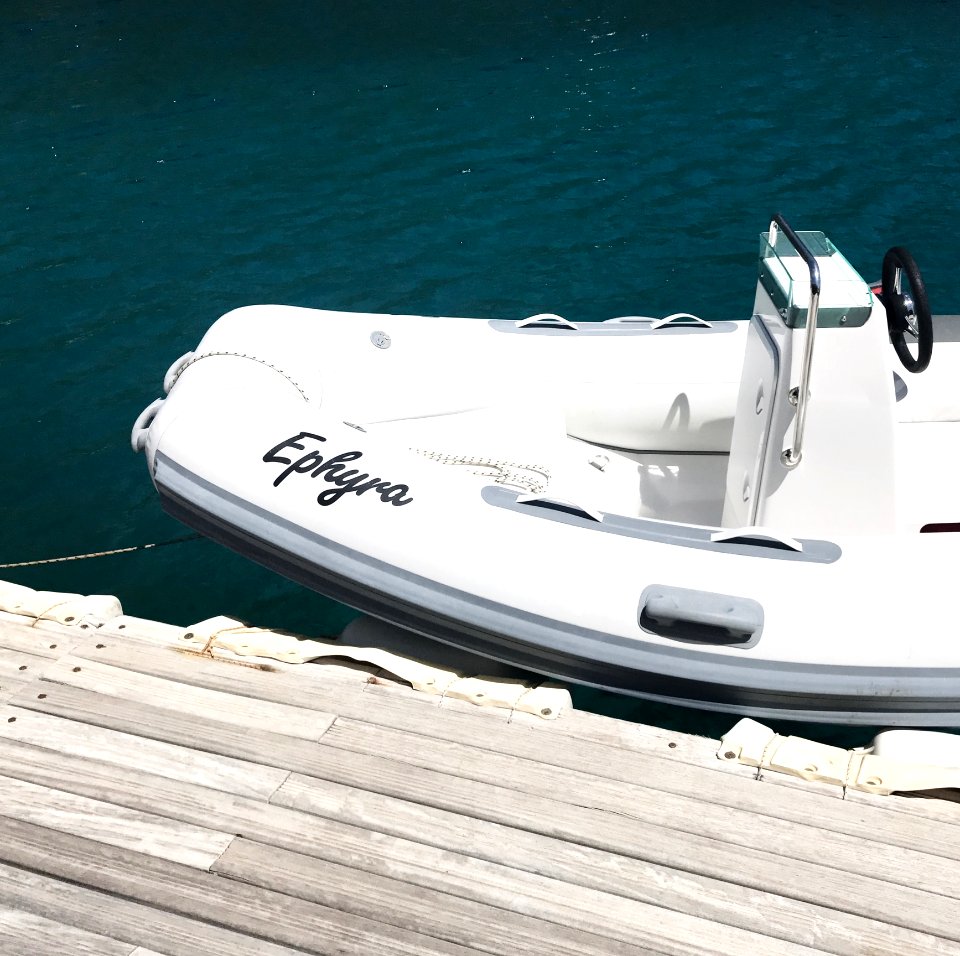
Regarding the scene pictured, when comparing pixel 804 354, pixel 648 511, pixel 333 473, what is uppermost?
pixel 804 354

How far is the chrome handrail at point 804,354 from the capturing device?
97.6 inches

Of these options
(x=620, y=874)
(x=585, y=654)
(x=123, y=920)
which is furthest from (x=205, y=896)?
(x=585, y=654)

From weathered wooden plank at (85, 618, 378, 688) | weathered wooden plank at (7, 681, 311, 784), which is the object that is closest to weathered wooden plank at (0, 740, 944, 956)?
weathered wooden plank at (7, 681, 311, 784)

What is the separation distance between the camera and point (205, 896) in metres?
1.98

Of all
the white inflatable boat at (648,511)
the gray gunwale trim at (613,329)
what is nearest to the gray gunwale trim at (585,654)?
the white inflatable boat at (648,511)

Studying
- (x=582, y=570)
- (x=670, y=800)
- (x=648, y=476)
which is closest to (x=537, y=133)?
(x=648, y=476)

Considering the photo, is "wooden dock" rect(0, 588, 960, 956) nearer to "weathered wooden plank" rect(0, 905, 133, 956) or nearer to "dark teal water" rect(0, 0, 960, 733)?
"weathered wooden plank" rect(0, 905, 133, 956)

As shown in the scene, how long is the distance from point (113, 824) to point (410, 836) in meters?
0.59

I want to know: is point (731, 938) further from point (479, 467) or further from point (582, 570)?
point (479, 467)

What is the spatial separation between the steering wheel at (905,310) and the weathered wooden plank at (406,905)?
1578mm

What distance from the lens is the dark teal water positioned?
15.3 feet

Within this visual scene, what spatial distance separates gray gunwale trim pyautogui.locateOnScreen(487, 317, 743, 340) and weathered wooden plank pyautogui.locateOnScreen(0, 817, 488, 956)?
6.61 feet

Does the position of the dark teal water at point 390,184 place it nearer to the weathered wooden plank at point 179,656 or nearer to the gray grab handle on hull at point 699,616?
the gray grab handle on hull at point 699,616

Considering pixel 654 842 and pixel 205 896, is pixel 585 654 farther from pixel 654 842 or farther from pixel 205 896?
pixel 205 896
